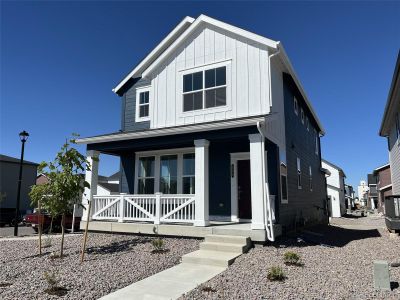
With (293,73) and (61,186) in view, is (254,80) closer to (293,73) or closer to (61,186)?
(293,73)

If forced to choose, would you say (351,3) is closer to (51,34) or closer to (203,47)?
(203,47)

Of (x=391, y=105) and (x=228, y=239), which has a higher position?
(x=391, y=105)

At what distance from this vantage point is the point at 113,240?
926 cm

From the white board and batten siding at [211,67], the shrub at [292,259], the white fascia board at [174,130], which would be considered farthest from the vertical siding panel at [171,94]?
the shrub at [292,259]

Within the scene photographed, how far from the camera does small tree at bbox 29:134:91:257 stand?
297 inches

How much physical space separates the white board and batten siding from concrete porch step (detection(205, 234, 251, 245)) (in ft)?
13.4

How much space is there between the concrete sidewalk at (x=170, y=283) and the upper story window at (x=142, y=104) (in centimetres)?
751

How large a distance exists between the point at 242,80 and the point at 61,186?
21.3ft

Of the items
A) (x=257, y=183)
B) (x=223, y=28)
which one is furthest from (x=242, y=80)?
(x=257, y=183)

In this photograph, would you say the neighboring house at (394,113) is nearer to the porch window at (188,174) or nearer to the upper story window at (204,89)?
the upper story window at (204,89)

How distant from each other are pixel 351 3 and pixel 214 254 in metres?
9.92

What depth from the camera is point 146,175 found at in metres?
12.4

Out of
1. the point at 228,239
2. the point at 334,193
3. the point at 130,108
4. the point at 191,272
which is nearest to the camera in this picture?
the point at 191,272

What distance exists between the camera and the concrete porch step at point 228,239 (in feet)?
25.2
